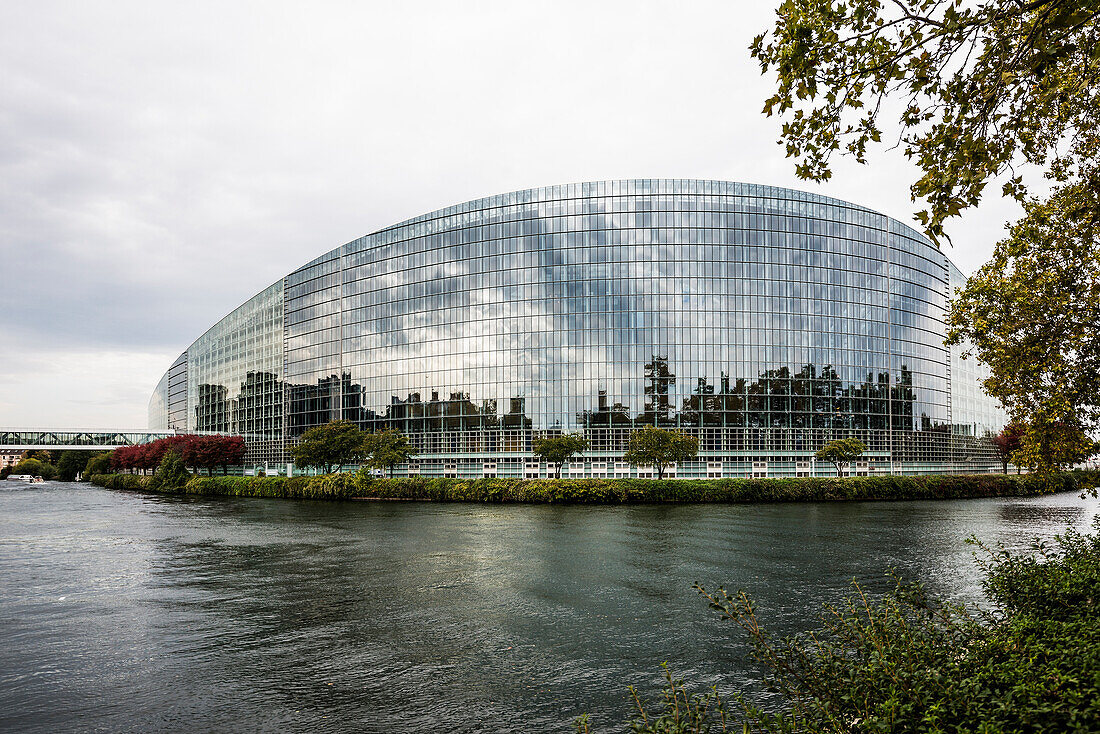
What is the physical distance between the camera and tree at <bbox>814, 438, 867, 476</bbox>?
8069 centimetres

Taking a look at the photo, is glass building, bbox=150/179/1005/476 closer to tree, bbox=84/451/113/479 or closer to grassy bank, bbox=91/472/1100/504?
grassy bank, bbox=91/472/1100/504

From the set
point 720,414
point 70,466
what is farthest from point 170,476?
point 70,466

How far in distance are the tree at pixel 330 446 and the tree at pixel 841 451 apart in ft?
188

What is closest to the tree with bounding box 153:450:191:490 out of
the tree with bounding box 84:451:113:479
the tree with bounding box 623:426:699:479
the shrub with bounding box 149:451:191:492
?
the shrub with bounding box 149:451:191:492

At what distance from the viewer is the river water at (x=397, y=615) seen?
41.2 ft

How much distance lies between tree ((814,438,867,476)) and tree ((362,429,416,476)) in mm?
52195

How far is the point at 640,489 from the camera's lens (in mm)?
67438

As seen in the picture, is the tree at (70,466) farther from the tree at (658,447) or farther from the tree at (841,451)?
the tree at (841,451)

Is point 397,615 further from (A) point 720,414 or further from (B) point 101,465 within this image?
(B) point 101,465

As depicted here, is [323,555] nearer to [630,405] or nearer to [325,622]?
[325,622]

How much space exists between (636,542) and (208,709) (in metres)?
25.6

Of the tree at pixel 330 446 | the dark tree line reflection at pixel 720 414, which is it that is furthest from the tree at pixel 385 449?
the dark tree line reflection at pixel 720 414

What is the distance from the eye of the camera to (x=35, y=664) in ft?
49.5

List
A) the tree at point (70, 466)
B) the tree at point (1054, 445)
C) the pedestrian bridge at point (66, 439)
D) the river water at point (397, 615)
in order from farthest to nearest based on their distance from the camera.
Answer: the tree at point (70, 466), the pedestrian bridge at point (66, 439), the tree at point (1054, 445), the river water at point (397, 615)
